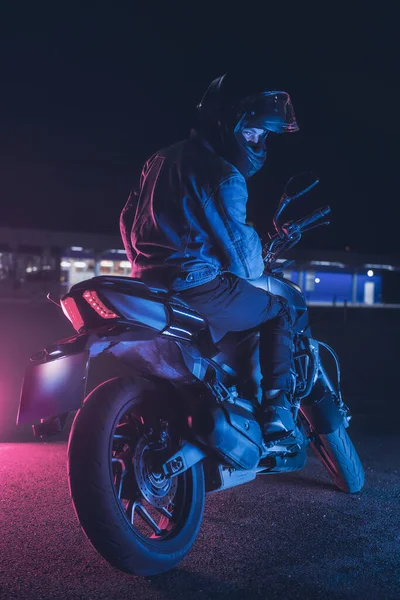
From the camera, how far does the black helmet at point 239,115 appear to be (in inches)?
143

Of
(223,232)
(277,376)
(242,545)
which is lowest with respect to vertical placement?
(242,545)

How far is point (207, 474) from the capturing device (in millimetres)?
3508

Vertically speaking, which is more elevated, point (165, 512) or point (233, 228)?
point (233, 228)

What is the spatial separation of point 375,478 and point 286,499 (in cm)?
104

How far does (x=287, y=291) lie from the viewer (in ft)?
13.5

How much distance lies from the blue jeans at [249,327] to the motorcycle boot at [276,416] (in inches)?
2.2

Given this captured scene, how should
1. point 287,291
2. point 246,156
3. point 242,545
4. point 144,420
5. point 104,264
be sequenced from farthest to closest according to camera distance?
point 104,264
point 287,291
point 246,156
point 242,545
point 144,420

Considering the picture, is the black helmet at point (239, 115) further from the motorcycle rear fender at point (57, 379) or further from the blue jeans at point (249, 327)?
the motorcycle rear fender at point (57, 379)

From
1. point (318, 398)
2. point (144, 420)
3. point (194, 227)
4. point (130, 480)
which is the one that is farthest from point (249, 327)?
point (130, 480)

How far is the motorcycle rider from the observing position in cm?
346

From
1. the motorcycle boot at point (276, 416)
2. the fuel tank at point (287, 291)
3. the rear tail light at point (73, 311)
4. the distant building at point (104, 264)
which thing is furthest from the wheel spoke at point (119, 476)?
the distant building at point (104, 264)

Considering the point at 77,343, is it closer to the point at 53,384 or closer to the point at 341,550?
the point at 53,384

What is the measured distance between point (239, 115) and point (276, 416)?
1.78 meters

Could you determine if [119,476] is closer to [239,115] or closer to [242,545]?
[242,545]
